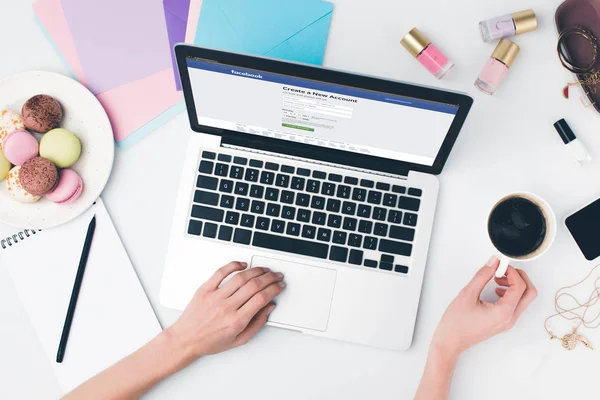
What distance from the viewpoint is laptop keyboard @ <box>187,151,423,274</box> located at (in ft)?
2.70

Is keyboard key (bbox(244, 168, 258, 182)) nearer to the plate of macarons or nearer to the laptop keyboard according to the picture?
the laptop keyboard

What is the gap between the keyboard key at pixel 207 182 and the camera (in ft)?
2.71

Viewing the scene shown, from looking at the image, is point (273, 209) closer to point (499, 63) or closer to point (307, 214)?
point (307, 214)

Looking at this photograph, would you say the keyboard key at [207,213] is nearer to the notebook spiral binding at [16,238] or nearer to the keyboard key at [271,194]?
the keyboard key at [271,194]

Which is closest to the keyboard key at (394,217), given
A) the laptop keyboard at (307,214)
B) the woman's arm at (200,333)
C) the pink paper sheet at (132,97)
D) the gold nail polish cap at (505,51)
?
the laptop keyboard at (307,214)

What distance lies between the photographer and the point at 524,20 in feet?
2.78

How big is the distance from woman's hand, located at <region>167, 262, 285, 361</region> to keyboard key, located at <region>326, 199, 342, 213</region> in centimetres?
14

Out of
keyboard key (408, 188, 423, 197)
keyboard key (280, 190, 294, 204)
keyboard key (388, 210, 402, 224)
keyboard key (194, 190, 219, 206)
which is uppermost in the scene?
keyboard key (194, 190, 219, 206)

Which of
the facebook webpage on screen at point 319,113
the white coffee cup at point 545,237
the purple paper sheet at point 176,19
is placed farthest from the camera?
the purple paper sheet at point 176,19

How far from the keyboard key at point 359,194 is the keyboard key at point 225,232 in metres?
0.21

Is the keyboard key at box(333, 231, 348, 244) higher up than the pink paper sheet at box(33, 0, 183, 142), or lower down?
lower down

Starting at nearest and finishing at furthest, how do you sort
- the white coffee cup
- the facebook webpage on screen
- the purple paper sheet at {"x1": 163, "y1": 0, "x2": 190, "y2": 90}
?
the facebook webpage on screen → the white coffee cup → the purple paper sheet at {"x1": 163, "y1": 0, "x2": 190, "y2": 90}

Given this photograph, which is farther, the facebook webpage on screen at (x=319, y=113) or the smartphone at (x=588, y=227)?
the smartphone at (x=588, y=227)

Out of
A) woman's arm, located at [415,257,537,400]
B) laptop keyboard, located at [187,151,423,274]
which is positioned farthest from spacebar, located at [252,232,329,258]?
A: woman's arm, located at [415,257,537,400]
